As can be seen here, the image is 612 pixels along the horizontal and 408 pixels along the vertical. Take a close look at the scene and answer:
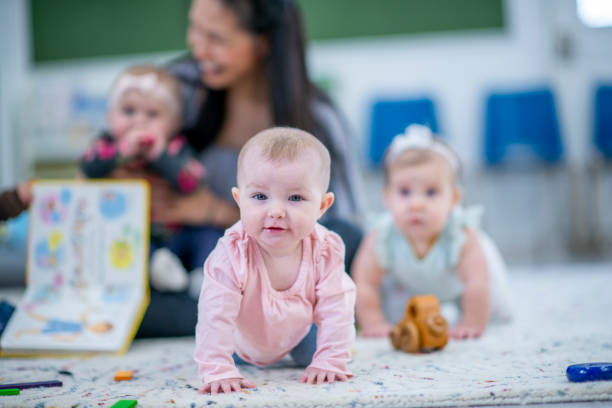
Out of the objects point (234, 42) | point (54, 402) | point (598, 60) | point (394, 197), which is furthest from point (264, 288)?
point (598, 60)

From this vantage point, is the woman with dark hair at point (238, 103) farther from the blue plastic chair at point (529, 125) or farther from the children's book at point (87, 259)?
the blue plastic chair at point (529, 125)

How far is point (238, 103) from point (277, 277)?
3.26 feet

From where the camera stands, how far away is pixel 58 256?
1.27 m

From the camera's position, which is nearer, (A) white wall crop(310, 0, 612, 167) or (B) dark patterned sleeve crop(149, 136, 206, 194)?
(B) dark patterned sleeve crop(149, 136, 206, 194)

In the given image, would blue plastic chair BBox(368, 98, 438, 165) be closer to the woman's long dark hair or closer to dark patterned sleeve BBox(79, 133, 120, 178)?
the woman's long dark hair

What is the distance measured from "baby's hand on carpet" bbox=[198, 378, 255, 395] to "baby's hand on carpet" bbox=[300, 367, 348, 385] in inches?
3.5

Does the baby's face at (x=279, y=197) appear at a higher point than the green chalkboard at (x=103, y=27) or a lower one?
lower

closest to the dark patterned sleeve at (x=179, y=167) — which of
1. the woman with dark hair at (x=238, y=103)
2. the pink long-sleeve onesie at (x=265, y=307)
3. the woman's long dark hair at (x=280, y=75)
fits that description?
the woman with dark hair at (x=238, y=103)

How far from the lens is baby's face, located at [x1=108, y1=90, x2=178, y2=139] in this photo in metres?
1.54

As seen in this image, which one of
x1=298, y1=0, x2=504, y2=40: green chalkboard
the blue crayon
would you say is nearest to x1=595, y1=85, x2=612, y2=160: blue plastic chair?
x1=298, y1=0, x2=504, y2=40: green chalkboard

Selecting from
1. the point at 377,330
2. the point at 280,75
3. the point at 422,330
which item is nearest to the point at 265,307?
the point at 422,330

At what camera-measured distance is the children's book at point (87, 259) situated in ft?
3.91

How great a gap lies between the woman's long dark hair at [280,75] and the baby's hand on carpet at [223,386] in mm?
913

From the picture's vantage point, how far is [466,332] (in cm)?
122
